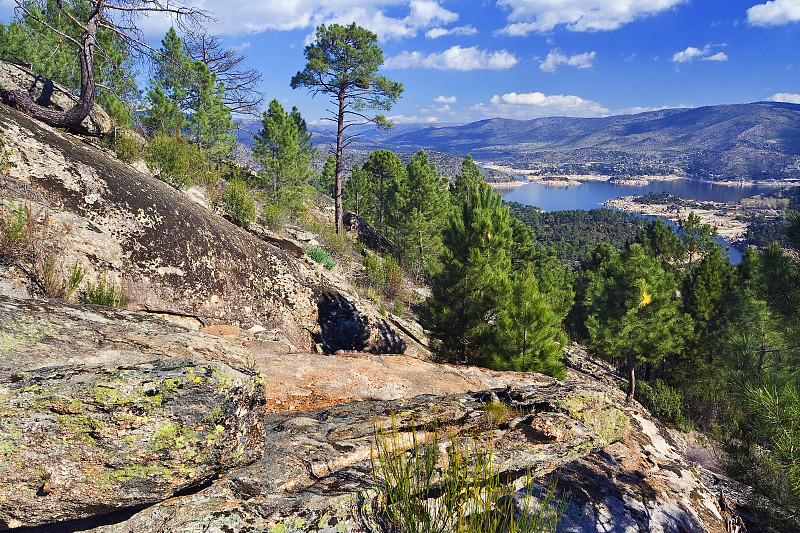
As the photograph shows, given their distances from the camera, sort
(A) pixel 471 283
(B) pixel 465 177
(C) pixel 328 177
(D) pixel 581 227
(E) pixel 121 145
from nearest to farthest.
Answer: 1. (E) pixel 121 145
2. (A) pixel 471 283
3. (B) pixel 465 177
4. (C) pixel 328 177
5. (D) pixel 581 227

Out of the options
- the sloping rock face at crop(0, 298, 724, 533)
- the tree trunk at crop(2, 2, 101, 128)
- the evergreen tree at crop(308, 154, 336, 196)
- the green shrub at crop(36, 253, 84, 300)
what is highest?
the evergreen tree at crop(308, 154, 336, 196)

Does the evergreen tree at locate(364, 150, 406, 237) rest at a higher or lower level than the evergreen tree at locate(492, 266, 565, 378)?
higher

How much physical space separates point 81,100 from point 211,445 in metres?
8.99

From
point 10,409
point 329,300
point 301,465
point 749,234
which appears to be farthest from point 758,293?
point 749,234

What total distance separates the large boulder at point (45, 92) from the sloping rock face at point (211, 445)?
7121 mm

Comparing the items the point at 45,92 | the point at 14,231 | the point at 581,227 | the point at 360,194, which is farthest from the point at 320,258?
the point at 581,227

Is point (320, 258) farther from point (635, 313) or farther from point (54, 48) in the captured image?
point (635, 313)

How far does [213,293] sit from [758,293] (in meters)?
9.28

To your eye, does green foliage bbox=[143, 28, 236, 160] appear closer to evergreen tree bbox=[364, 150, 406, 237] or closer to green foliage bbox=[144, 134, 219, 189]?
green foliage bbox=[144, 134, 219, 189]

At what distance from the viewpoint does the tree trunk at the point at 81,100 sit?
7785 mm

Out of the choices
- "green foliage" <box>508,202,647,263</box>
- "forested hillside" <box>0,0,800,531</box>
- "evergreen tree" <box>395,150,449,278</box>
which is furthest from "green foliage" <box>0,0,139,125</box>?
"green foliage" <box>508,202,647,263</box>

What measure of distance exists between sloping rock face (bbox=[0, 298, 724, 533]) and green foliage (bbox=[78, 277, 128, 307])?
1101mm

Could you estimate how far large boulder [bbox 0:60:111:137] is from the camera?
27.5 ft

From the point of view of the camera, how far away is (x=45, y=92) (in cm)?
897
